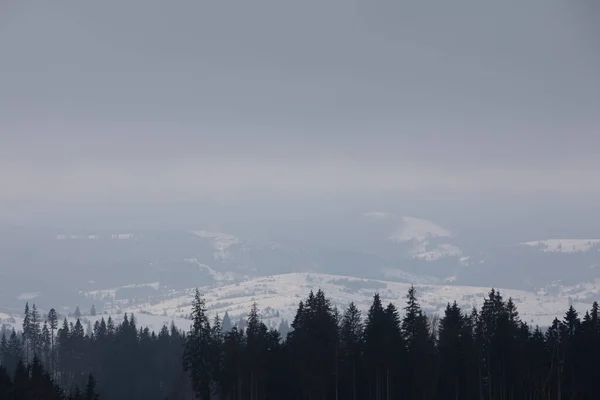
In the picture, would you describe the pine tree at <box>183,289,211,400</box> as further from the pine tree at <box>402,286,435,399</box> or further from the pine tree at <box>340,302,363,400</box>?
the pine tree at <box>402,286,435,399</box>

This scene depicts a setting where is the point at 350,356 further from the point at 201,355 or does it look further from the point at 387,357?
the point at 201,355

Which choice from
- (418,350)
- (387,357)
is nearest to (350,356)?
(387,357)

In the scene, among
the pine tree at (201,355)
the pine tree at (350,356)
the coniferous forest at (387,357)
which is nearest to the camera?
the coniferous forest at (387,357)

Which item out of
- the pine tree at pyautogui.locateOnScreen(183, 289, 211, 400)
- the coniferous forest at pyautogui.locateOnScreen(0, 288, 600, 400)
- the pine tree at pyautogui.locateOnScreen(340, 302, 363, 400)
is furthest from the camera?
the pine tree at pyautogui.locateOnScreen(340, 302, 363, 400)

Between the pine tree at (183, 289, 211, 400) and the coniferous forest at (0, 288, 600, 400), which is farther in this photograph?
the pine tree at (183, 289, 211, 400)

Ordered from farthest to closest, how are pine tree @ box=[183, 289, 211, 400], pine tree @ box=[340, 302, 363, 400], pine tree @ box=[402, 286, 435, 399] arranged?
pine tree @ box=[340, 302, 363, 400], pine tree @ box=[402, 286, 435, 399], pine tree @ box=[183, 289, 211, 400]

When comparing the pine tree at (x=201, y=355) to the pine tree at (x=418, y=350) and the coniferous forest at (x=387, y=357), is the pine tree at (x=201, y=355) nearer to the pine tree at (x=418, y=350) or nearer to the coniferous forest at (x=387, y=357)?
the coniferous forest at (x=387, y=357)

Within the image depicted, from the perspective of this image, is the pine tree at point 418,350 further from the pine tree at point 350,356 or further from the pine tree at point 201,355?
the pine tree at point 201,355

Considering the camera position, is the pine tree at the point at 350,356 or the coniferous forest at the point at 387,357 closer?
the coniferous forest at the point at 387,357

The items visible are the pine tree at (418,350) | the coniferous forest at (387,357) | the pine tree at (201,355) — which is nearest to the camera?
the coniferous forest at (387,357)

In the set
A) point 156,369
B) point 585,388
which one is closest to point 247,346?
point 585,388

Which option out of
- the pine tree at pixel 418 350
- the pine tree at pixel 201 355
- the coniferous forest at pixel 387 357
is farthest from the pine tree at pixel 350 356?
the pine tree at pixel 201 355

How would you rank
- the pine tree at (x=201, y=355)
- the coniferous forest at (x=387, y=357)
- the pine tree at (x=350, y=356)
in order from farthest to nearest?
the pine tree at (x=350, y=356)
the pine tree at (x=201, y=355)
the coniferous forest at (x=387, y=357)

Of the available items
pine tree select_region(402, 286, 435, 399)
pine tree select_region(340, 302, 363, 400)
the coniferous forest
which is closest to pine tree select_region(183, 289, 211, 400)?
the coniferous forest
